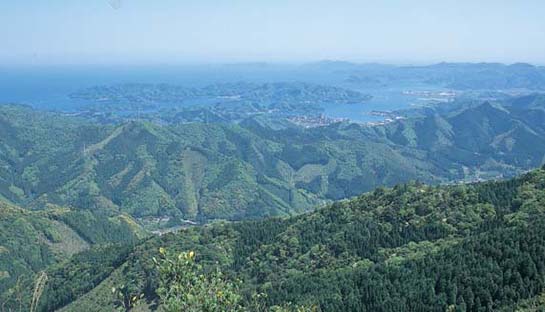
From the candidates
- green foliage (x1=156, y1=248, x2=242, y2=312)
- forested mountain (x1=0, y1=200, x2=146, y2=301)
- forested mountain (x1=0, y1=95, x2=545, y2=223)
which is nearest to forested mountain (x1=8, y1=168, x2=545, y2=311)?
forested mountain (x1=0, y1=200, x2=146, y2=301)

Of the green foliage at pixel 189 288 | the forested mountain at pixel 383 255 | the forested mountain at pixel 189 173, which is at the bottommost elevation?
the forested mountain at pixel 189 173

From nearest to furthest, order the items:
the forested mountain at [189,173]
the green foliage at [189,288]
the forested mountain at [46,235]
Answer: the green foliage at [189,288] → the forested mountain at [46,235] → the forested mountain at [189,173]

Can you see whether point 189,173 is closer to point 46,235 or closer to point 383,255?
point 46,235

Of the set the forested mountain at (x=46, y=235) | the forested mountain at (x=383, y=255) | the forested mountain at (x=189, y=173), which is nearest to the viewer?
the forested mountain at (x=383, y=255)

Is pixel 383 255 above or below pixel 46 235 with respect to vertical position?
above

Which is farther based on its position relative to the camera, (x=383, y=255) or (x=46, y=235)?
(x=46, y=235)

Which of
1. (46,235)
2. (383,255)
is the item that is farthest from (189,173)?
(383,255)

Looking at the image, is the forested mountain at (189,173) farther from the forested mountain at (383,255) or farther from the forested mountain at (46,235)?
the forested mountain at (383,255)

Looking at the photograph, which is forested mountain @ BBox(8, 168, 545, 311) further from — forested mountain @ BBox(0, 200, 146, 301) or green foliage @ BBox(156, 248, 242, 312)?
green foliage @ BBox(156, 248, 242, 312)

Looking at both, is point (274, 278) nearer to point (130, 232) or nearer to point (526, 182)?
point (526, 182)

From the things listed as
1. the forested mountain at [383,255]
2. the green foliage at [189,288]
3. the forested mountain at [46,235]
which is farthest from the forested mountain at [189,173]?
the green foliage at [189,288]
